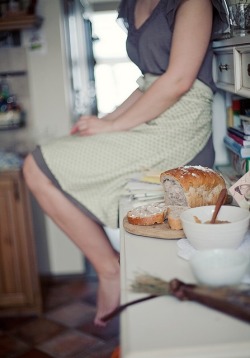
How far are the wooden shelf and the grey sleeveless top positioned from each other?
1457 millimetres

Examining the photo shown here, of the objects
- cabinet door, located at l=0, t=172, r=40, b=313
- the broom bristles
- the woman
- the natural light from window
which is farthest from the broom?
the natural light from window

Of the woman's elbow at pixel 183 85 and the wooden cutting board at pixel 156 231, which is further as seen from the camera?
the woman's elbow at pixel 183 85

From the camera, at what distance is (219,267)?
2.50 ft

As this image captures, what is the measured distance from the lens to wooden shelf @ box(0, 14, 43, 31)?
9.57ft

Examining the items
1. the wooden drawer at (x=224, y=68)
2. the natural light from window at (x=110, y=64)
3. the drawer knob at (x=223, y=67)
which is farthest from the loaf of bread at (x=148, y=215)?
the natural light from window at (x=110, y=64)

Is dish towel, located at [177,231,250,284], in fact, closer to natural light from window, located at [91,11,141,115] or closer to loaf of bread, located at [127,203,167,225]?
loaf of bread, located at [127,203,167,225]

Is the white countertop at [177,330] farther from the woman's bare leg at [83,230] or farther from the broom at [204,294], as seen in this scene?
the woman's bare leg at [83,230]

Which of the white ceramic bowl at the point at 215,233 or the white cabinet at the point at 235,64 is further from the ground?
the white cabinet at the point at 235,64

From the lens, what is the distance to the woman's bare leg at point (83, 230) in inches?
59.9

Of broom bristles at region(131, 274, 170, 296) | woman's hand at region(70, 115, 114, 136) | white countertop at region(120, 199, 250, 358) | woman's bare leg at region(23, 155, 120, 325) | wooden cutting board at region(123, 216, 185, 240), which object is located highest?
woman's hand at region(70, 115, 114, 136)

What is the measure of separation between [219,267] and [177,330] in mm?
137

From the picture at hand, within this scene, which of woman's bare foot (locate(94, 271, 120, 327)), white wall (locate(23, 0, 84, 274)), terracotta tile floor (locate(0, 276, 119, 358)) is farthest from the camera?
white wall (locate(23, 0, 84, 274))

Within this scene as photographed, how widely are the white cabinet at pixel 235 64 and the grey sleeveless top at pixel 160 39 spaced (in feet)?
0.18

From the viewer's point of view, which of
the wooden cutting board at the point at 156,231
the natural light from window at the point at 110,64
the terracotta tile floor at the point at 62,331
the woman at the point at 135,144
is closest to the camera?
the wooden cutting board at the point at 156,231
